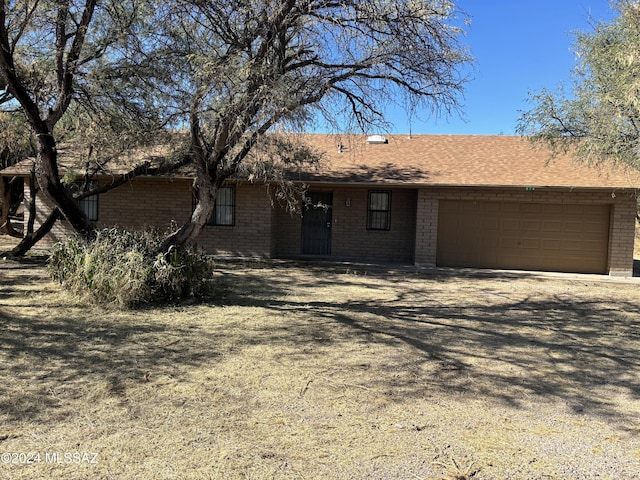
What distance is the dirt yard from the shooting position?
358cm

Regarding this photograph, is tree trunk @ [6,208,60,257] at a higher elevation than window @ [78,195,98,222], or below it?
below

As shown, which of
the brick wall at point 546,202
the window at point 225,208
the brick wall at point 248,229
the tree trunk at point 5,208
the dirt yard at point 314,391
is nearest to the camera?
the dirt yard at point 314,391

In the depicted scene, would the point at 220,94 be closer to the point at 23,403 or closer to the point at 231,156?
the point at 231,156

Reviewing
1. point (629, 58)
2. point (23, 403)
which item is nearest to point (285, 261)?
point (629, 58)

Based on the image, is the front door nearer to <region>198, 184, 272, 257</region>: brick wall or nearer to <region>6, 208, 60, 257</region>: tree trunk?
<region>198, 184, 272, 257</region>: brick wall

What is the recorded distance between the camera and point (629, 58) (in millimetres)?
9109

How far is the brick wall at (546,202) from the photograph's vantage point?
1470 cm

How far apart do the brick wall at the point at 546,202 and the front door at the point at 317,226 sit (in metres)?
3.11

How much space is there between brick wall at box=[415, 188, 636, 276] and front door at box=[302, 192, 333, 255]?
311cm

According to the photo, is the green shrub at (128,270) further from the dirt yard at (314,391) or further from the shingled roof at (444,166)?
the shingled roof at (444,166)

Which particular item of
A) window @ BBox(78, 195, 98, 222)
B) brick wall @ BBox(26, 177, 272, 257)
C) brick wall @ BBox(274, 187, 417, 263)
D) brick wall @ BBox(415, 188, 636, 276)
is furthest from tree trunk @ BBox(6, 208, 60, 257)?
brick wall @ BBox(415, 188, 636, 276)

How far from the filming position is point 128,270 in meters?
8.28

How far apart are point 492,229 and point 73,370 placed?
43.6ft

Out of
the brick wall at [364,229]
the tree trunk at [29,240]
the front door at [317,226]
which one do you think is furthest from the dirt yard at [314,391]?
the front door at [317,226]
